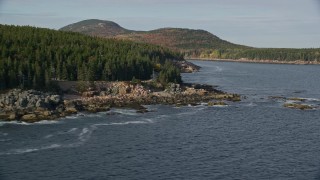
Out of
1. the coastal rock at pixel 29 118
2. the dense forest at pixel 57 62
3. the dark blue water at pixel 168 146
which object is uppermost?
the dense forest at pixel 57 62

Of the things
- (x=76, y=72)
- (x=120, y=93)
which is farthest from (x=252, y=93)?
(x=76, y=72)

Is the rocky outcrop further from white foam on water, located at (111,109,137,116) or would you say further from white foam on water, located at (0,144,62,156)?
white foam on water, located at (0,144,62,156)

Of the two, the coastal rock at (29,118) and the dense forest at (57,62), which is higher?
the dense forest at (57,62)

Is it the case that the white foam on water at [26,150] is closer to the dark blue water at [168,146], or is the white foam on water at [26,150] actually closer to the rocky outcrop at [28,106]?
the dark blue water at [168,146]

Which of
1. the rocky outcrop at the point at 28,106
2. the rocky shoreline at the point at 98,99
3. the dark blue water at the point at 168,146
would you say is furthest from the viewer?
the rocky shoreline at the point at 98,99

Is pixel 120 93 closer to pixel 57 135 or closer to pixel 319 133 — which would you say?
pixel 57 135

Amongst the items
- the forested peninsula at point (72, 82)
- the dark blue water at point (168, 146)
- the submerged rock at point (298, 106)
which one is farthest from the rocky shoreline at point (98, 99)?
the submerged rock at point (298, 106)

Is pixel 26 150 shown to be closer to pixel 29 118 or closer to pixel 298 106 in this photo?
pixel 29 118
